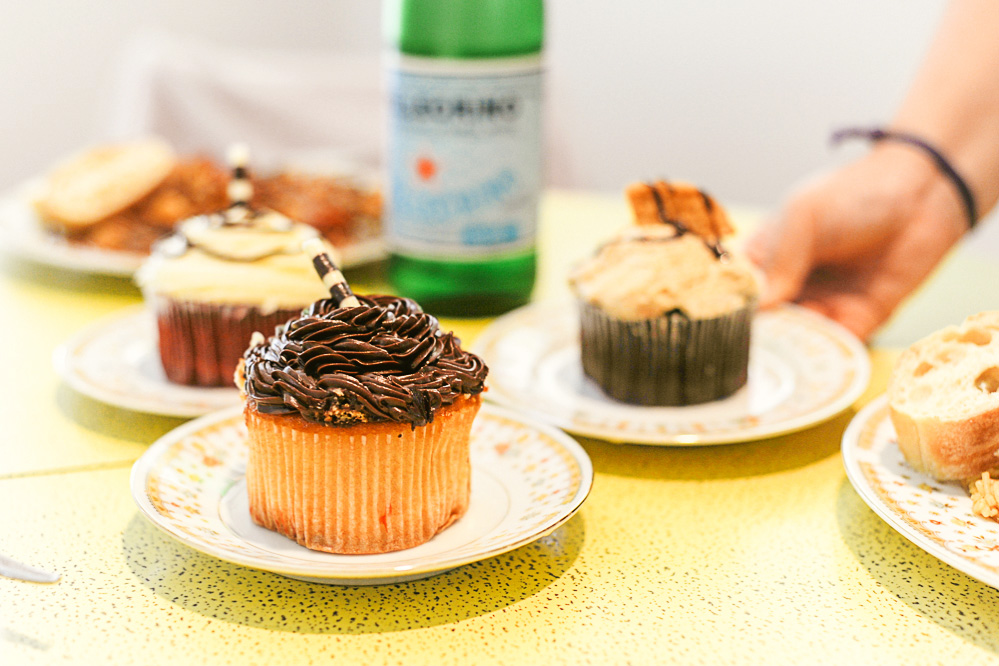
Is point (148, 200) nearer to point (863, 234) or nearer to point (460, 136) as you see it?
point (460, 136)

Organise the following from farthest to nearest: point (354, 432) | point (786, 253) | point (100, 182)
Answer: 1. point (100, 182)
2. point (786, 253)
3. point (354, 432)

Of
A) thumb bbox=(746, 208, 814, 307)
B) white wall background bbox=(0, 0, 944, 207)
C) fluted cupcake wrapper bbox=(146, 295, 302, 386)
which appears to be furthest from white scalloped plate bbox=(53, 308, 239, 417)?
white wall background bbox=(0, 0, 944, 207)

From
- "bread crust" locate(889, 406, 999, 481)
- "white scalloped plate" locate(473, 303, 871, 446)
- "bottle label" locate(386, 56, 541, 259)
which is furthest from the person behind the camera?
"bottle label" locate(386, 56, 541, 259)

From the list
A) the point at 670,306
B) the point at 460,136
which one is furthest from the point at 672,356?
the point at 460,136

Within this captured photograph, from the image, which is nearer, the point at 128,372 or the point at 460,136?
the point at 128,372

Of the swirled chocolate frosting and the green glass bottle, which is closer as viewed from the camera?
the swirled chocolate frosting

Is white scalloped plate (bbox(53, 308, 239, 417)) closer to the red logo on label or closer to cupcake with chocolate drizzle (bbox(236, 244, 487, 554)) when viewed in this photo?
cupcake with chocolate drizzle (bbox(236, 244, 487, 554))
